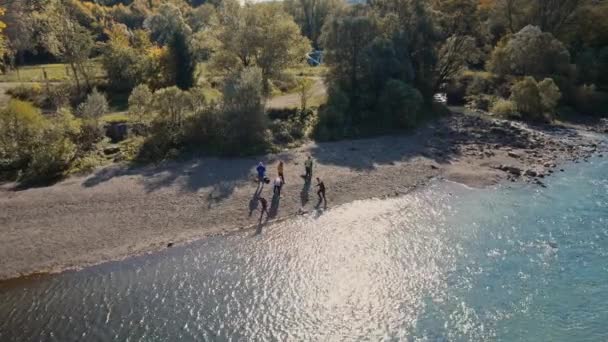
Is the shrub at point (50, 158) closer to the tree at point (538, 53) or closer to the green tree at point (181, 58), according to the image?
the green tree at point (181, 58)

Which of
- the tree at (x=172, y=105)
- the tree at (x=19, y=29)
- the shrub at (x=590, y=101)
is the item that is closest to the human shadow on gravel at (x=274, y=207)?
the tree at (x=172, y=105)

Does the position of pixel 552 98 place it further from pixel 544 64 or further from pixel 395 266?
pixel 395 266

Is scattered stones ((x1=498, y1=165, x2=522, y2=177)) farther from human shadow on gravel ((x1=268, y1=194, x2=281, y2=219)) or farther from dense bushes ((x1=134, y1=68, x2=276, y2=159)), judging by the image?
dense bushes ((x1=134, y1=68, x2=276, y2=159))

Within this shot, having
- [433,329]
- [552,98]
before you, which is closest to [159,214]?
[433,329]

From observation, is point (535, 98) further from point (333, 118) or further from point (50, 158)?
point (50, 158)

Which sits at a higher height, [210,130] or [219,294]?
[210,130]
